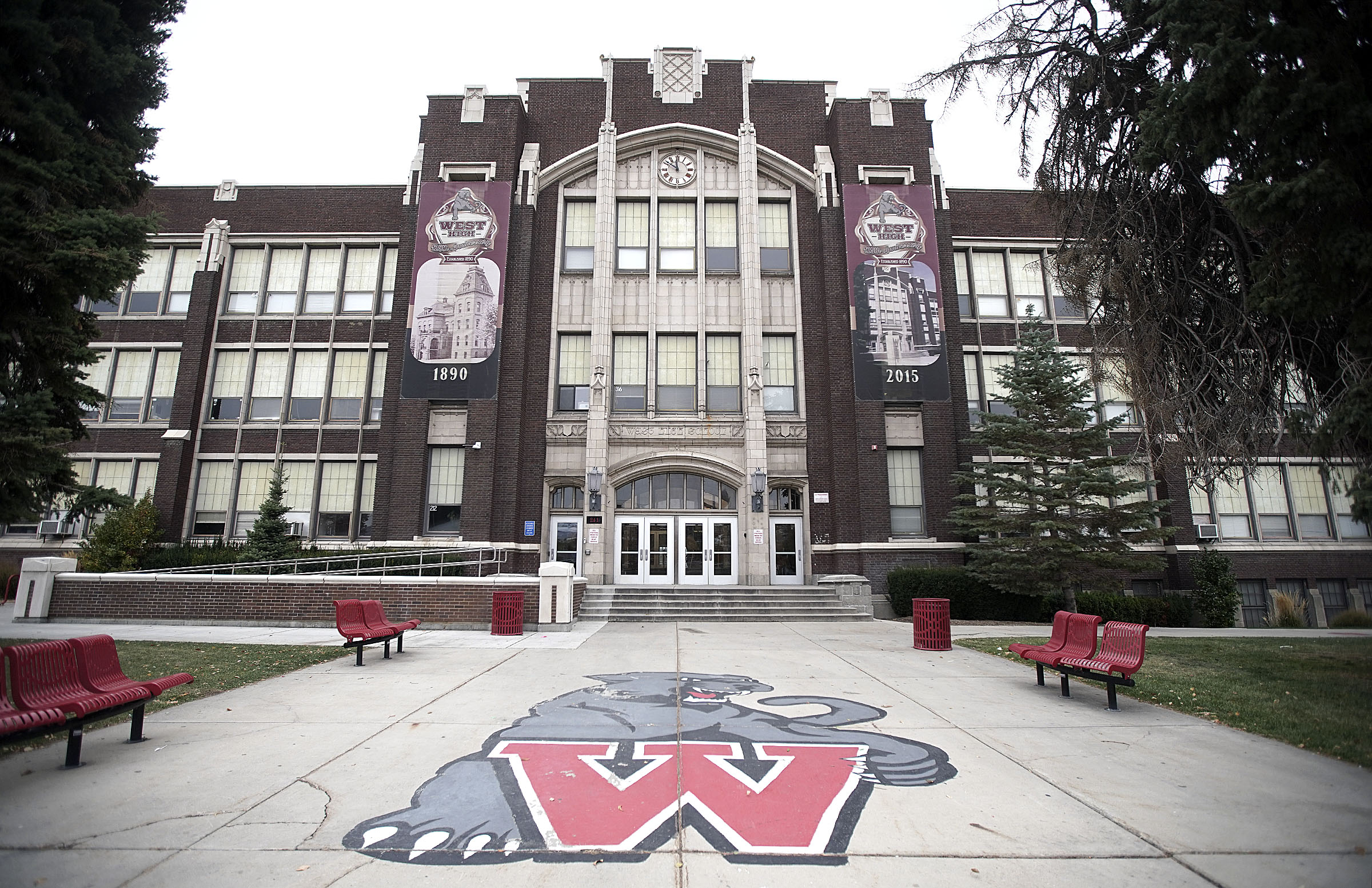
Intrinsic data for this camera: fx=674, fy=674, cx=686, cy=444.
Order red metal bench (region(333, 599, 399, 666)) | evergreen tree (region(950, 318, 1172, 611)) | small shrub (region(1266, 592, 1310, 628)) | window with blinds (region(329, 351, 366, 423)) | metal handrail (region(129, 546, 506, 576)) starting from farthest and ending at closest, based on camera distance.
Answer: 1. window with blinds (region(329, 351, 366, 423))
2. small shrub (region(1266, 592, 1310, 628))
3. evergreen tree (region(950, 318, 1172, 611))
4. metal handrail (region(129, 546, 506, 576))
5. red metal bench (region(333, 599, 399, 666))

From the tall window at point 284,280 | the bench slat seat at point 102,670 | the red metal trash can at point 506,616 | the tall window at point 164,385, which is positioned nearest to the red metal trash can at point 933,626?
the red metal trash can at point 506,616

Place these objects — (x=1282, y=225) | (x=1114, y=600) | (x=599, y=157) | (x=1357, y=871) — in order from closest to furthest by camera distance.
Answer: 1. (x=1357, y=871)
2. (x=1282, y=225)
3. (x=1114, y=600)
4. (x=599, y=157)

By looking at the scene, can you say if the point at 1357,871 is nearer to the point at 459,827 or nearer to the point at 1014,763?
the point at 1014,763

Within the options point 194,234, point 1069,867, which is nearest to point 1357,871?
point 1069,867

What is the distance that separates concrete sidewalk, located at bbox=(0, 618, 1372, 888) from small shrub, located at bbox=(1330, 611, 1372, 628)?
62.5 feet

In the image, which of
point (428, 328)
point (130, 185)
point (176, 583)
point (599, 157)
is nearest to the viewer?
point (130, 185)

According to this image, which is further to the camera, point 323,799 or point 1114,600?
point 1114,600

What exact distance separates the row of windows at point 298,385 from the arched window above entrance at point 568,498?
7410 millimetres

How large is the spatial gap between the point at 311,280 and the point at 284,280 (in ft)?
3.56

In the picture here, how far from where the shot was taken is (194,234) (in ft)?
85.4

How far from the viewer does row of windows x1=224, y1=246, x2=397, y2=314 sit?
2564cm

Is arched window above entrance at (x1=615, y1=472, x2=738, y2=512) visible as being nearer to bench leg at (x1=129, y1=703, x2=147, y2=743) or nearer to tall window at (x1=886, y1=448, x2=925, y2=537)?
tall window at (x1=886, y1=448, x2=925, y2=537)

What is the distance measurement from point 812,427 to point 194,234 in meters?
24.7

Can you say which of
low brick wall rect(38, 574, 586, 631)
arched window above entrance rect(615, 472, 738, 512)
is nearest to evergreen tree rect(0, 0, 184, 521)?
low brick wall rect(38, 574, 586, 631)
